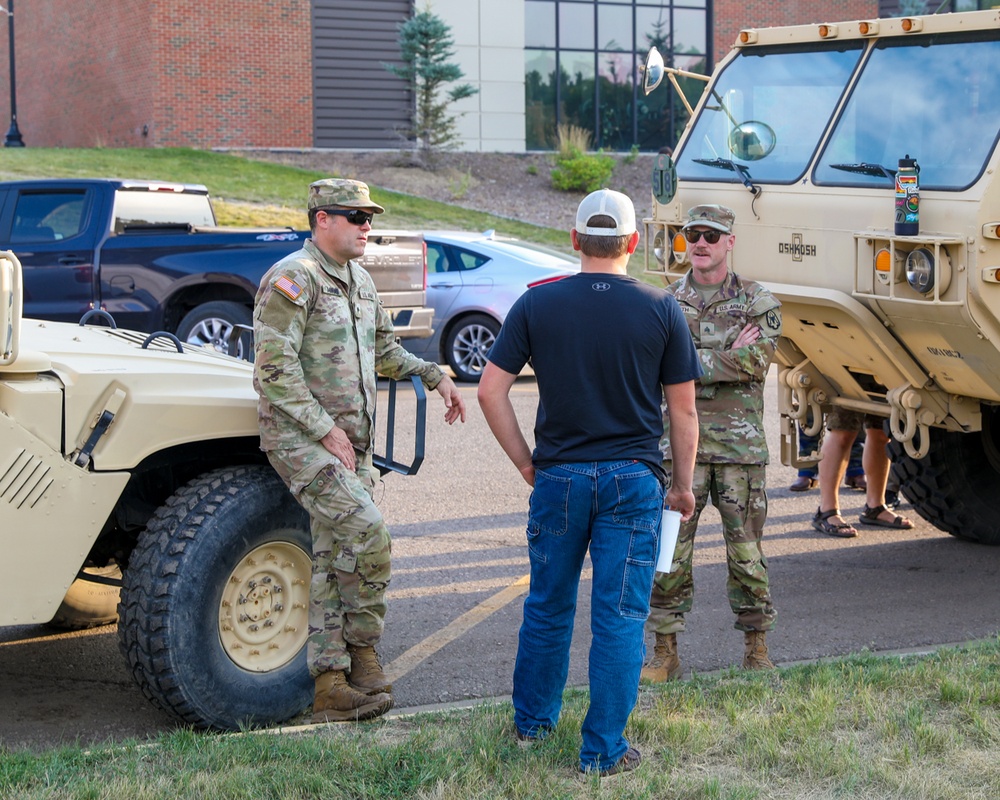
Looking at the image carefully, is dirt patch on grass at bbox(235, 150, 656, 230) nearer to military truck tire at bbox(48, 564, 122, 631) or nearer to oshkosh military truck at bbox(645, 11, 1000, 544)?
oshkosh military truck at bbox(645, 11, 1000, 544)

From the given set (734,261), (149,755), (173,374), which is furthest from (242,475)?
(734,261)

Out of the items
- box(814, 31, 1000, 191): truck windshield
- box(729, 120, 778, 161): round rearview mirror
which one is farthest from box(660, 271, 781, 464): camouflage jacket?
box(729, 120, 778, 161): round rearview mirror

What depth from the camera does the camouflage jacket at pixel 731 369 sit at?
5246mm

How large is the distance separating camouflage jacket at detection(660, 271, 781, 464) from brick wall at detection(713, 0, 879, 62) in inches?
1090

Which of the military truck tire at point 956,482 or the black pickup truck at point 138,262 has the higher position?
the black pickup truck at point 138,262

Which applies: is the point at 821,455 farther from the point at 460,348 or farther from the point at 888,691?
the point at 460,348

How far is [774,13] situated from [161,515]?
3070 centimetres

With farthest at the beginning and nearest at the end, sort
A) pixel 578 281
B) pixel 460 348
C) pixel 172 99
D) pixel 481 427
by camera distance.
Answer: pixel 172 99, pixel 460 348, pixel 481 427, pixel 578 281

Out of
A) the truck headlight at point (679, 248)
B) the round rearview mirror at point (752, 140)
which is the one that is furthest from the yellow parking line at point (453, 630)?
the round rearview mirror at point (752, 140)

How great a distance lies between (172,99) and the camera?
90.9ft

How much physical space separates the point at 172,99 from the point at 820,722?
25710mm

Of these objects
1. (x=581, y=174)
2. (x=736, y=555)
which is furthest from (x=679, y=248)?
(x=581, y=174)

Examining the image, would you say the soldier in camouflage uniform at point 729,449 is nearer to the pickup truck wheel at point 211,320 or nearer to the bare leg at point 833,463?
the bare leg at point 833,463

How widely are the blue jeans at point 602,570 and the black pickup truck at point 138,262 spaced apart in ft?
26.2
